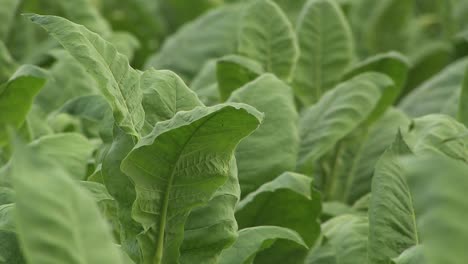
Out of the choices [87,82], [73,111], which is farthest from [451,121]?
[87,82]

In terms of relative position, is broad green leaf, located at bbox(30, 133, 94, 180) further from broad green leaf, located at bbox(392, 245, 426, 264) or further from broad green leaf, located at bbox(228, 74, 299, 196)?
broad green leaf, located at bbox(392, 245, 426, 264)

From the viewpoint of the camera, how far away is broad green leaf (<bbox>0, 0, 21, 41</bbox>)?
1.90 meters

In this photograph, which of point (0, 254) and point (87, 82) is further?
point (87, 82)

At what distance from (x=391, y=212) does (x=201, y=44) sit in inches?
42.9

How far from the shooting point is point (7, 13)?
6.23 ft

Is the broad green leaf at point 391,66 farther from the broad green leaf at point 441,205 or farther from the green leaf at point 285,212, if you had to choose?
the broad green leaf at point 441,205

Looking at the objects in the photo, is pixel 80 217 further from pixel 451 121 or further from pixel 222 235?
pixel 451 121

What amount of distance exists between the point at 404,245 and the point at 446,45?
57.7 inches

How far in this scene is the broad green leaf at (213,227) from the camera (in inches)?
37.7

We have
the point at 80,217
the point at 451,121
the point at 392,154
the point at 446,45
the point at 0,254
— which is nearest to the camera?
the point at 80,217

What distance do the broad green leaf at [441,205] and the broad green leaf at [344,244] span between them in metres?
0.47

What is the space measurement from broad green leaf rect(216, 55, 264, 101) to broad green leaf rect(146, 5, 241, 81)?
22.0 inches

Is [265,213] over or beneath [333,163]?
over

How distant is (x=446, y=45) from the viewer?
239 cm
